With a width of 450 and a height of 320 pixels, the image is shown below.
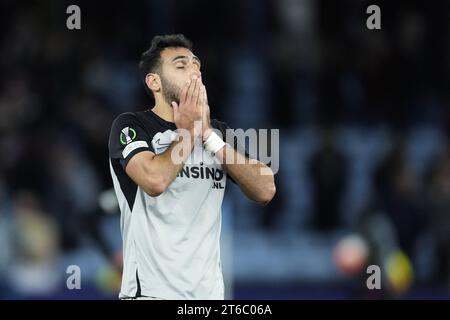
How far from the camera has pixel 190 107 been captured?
5.62m

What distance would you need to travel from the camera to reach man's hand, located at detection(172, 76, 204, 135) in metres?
5.62

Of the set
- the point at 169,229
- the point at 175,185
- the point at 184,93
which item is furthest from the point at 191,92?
the point at 169,229

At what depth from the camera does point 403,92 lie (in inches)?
573

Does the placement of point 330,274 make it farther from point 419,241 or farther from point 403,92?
point 403,92

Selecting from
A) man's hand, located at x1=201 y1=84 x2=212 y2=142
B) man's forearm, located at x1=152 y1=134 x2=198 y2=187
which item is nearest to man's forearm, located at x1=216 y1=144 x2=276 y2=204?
man's hand, located at x1=201 y1=84 x2=212 y2=142

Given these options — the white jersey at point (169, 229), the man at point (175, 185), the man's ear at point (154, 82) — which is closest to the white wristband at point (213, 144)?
the man at point (175, 185)

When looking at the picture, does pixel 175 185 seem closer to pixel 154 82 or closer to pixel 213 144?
pixel 213 144

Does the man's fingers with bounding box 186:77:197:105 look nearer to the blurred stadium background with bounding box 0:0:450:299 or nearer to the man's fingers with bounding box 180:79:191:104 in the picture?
the man's fingers with bounding box 180:79:191:104

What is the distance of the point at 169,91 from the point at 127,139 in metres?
0.37

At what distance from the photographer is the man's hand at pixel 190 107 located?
221 inches

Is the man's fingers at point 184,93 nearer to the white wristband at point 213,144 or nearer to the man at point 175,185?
the man at point 175,185

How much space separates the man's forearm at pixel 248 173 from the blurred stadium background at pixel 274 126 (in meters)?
4.10

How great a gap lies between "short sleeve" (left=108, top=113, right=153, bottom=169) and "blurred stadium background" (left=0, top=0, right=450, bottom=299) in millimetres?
3935
